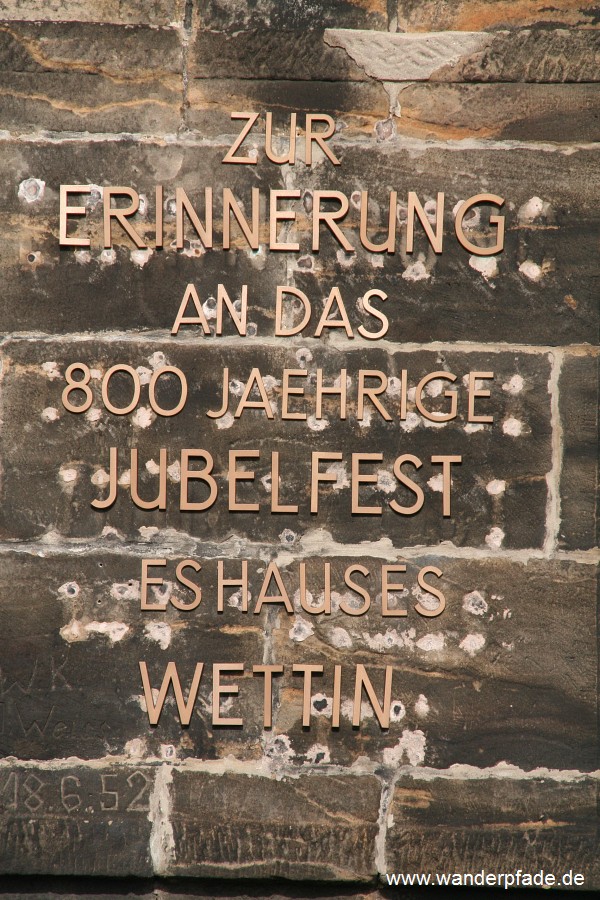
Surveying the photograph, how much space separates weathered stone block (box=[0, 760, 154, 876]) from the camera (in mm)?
2568

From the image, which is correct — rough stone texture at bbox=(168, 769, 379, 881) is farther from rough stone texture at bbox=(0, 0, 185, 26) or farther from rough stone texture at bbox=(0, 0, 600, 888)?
rough stone texture at bbox=(0, 0, 185, 26)

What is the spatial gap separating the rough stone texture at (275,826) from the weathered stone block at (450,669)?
0.35 feet

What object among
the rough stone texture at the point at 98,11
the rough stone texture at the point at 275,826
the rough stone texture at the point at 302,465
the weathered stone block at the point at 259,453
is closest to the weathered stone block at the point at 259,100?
the rough stone texture at the point at 302,465

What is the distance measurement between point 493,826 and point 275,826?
0.66 m

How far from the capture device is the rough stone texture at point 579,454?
266cm

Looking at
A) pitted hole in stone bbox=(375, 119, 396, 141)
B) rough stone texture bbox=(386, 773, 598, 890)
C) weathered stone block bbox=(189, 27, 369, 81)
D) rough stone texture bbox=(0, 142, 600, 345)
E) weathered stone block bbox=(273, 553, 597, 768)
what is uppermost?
weathered stone block bbox=(189, 27, 369, 81)

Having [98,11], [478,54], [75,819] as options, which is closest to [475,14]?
[478,54]

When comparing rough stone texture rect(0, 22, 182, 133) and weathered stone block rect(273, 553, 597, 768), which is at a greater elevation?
rough stone texture rect(0, 22, 182, 133)

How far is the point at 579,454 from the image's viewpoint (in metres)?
2.68

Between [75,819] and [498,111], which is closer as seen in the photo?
[75,819]

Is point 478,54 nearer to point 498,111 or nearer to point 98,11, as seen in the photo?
point 498,111

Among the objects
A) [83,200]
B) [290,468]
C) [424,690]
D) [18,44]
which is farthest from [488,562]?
[18,44]

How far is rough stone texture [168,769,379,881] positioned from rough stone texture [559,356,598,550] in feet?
3.24

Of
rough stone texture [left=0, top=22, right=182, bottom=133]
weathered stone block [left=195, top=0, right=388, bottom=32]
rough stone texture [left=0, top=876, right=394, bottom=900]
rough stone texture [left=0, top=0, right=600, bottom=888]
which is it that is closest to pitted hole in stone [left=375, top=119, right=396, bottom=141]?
rough stone texture [left=0, top=0, right=600, bottom=888]
